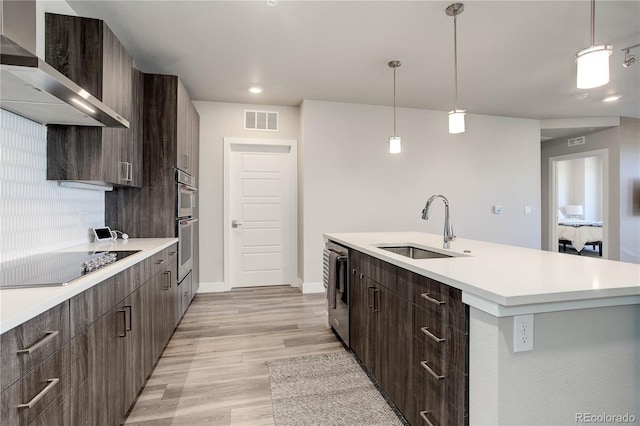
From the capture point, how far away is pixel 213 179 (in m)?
4.35

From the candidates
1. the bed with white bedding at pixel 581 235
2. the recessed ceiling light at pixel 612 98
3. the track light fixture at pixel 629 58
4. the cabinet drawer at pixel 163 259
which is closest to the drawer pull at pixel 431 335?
the cabinet drawer at pixel 163 259

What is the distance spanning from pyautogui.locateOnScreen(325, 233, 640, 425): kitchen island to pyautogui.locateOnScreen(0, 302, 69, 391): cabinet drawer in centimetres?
142

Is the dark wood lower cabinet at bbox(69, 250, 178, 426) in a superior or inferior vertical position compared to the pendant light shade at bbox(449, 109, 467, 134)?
inferior

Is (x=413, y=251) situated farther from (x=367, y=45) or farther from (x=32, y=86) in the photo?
(x=32, y=86)

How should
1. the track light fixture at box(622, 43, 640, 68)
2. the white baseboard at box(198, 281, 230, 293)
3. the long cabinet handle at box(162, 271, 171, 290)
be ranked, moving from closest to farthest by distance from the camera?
the long cabinet handle at box(162, 271, 171, 290)
the track light fixture at box(622, 43, 640, 68)
the white baseboard at box(198, 281, 230, 293)

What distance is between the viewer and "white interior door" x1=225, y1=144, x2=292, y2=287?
14.8 ft

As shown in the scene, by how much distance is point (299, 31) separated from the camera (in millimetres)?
2615

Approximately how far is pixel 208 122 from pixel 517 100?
4.24 meters

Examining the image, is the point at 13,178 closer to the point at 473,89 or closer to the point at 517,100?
the point at 473,89

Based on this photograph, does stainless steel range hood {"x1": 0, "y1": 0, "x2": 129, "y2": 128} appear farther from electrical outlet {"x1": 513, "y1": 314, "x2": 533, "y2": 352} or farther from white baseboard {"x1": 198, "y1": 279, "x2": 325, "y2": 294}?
white baseboard {"x1": 198, "y1": 279, "x2": 325, "y2": 294}

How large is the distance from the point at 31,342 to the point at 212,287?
350cm

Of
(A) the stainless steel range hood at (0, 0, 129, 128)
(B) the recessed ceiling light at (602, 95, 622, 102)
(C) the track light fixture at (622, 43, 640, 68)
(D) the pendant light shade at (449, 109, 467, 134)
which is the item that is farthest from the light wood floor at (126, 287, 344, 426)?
(B) the recessed ceiling light at (602, 95, 622, 102)

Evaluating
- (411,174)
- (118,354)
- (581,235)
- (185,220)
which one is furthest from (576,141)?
(118,354)

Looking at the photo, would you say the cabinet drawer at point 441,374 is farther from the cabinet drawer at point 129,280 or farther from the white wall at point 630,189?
the white wall at point 630,189
